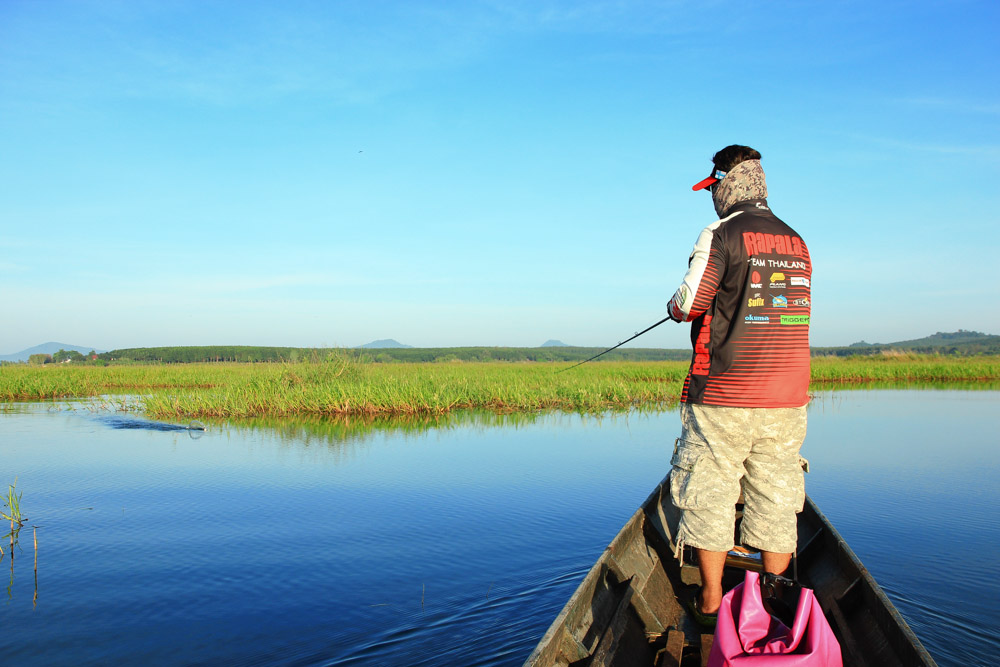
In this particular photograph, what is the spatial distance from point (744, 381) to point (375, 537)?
340cm

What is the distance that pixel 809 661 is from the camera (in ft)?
5.95

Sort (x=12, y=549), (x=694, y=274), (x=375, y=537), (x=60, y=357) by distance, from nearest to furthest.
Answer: (x=694, y=274), (x=12, y=549), (x=375, y=537), (x=60, y=357)

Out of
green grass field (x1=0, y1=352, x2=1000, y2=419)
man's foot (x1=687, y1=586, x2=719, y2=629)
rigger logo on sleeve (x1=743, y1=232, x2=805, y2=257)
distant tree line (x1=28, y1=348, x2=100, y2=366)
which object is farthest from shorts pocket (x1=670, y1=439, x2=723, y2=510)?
distant tree line (x1=28, y1=348, x2=100, y2=366)

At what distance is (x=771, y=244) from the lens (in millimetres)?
2721

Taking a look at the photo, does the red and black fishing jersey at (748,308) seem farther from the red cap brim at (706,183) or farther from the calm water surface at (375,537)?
the calm water surface at (375,537)

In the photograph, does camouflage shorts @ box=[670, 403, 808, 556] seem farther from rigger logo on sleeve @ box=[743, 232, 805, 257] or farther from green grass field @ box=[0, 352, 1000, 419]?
green grass field @ box=[0, 352, 1000, 419]

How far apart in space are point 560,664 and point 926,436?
1018 cm

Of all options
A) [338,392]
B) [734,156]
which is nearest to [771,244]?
[734,156]

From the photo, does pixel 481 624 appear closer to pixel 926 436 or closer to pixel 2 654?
pixel 2 654

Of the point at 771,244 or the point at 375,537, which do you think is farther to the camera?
the point at 375,537

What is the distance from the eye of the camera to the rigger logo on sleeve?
2.69 meters

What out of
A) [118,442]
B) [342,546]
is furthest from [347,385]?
[342,546]

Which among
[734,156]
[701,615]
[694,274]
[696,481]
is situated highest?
[734,156]

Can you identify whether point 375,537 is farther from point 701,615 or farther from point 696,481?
point 696,481
